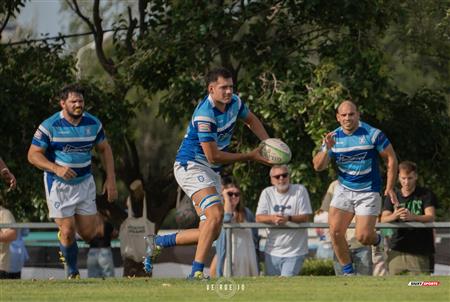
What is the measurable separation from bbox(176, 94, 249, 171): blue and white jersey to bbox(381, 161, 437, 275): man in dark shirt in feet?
11.7

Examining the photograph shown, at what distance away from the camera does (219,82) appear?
1359 centimetres

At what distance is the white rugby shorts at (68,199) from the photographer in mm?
15078

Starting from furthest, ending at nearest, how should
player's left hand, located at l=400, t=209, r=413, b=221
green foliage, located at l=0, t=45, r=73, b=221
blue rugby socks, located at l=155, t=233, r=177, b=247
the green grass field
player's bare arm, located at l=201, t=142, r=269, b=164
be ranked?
green foliage, located at l=0, t=45, r=73, b=221
player's left hand, located at l=400, t=209, r=413, b=221
blue rugby socks, located at l=155, t=233, r=177, b=247
player's bare arm, located at l=201, t=142, r=269, b=164
the green grass field

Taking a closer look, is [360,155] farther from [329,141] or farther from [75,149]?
[75,149]

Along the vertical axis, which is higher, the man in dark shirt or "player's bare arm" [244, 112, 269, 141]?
"player's bare arm" [244, 112, 269, 141]

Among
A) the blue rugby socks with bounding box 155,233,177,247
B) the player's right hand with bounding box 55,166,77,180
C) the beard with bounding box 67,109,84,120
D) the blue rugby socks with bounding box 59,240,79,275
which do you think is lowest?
the blue rugby socks with bounding box 59,240,79,275

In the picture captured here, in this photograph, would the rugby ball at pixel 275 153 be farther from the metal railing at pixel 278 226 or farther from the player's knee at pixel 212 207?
the metal railing at pixel 278 226

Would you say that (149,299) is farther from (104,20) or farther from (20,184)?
(104,20)

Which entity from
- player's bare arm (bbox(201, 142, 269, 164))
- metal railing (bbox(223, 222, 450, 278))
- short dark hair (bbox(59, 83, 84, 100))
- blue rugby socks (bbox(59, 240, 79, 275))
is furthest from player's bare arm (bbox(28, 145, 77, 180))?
metal railing (bbox(223, 222, 450, 278))

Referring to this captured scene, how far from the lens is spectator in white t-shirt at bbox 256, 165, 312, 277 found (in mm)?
17156

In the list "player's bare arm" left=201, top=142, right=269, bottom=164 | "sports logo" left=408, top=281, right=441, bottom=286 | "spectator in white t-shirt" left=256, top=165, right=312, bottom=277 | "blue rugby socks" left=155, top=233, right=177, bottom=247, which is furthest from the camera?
"spectator in white t-shirt" left=256, top=165, right=312, bottom=277

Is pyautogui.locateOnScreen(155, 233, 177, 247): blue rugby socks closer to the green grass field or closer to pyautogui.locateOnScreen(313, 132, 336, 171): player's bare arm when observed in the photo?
the green grass field

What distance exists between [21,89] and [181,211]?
4.24 m

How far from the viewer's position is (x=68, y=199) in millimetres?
15109
